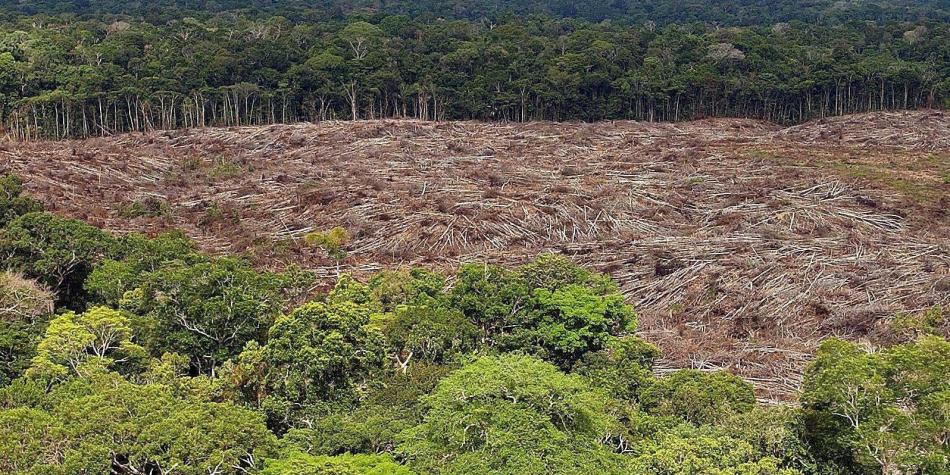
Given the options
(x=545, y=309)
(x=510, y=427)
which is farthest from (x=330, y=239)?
(x=510, y=427)

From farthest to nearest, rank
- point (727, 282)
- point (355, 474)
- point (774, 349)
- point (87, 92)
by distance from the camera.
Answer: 1. point (87, 92)
2. point (727, 282)
3. point (774, 349)
4. point (355, 474)

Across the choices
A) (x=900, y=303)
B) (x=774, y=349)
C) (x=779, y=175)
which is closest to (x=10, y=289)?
(x=774, y=349)

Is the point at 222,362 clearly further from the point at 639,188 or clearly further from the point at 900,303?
the point at 639,188

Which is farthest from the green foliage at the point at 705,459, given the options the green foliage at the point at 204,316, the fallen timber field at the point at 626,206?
the green foliage at the point at 204,316

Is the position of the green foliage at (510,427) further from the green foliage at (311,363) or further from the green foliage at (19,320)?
the green foliage at (19,320)

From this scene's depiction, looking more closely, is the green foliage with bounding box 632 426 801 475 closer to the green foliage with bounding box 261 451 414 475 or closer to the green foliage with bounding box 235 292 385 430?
the green foliage with bounding box 261 451 414 475

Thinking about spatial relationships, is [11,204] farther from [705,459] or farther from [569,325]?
[705,459]
